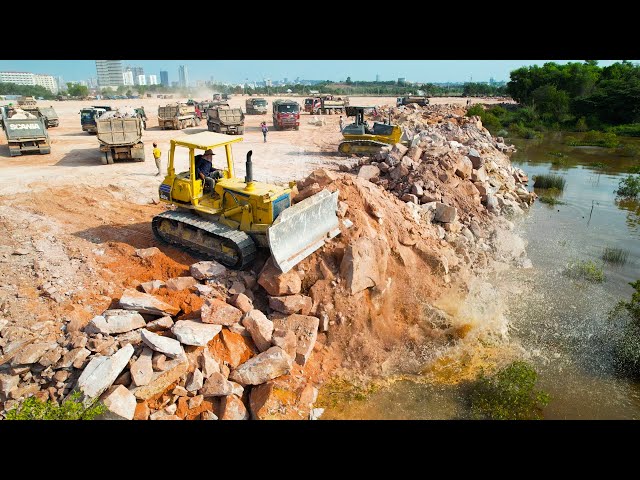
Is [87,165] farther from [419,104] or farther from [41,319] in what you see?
[419,104]

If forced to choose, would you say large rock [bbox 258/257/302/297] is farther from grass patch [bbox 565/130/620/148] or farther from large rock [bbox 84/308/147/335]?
grass patch [bbox 565/130/620/148]

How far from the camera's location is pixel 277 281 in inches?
265

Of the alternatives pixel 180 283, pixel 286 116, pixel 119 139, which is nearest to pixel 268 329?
pixel 180 283

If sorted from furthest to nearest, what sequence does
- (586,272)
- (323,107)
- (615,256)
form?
1. (323,107)
2. (615,256)
3. (586,272)

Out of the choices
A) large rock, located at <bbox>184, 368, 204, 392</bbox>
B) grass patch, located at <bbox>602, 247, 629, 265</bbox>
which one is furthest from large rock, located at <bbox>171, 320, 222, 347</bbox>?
grass patch, located at <bbox>602, 247, 629, 265</bbox>

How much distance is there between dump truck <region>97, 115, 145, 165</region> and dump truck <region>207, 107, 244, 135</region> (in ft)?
24.6

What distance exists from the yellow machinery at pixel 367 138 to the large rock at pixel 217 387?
1415 centimetres

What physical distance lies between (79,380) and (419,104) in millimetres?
43736

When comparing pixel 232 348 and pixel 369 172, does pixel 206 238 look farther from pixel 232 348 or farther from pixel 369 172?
pixel 369 172

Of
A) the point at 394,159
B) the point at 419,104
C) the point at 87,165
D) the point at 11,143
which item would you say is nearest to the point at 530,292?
the point at 394,159

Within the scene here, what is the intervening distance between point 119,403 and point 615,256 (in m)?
11.1

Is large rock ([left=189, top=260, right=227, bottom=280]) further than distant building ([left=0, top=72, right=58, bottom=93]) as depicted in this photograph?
No

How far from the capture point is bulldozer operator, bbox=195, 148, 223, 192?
26.1 ft

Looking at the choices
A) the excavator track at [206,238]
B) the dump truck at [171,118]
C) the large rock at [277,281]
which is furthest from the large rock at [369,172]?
the dump truck at [171,118]
